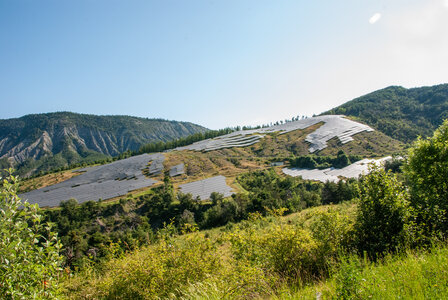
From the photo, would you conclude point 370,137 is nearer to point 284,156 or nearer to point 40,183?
point 284,156

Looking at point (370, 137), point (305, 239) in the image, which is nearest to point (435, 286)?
point (305, 239)

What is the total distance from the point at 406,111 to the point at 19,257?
177m

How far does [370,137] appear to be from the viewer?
94312 mm

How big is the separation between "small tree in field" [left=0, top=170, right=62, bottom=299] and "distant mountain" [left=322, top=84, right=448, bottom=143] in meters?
127

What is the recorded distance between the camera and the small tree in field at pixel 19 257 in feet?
12.1

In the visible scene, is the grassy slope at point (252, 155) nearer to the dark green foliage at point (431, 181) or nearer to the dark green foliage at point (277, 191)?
the dark green foliage at point (277, 191)

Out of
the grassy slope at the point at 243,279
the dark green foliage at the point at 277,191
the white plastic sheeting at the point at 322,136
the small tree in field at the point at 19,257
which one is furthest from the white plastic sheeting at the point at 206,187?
the small tree in field at the point at 19,257

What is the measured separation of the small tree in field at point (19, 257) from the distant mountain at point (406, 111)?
5019 inches

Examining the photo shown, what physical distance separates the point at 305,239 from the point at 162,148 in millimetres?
122821

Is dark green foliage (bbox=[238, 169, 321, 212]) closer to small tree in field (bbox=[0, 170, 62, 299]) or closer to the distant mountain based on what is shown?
small tree in field (bbox=[0, 170, 62, 299])

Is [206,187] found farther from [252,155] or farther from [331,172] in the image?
[252,155]

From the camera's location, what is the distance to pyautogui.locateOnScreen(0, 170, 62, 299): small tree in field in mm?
→ 3695

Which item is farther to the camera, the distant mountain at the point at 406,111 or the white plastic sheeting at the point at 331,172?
the distant mountain at the point at 406,111

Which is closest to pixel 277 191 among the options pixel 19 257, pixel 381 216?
pixel 381 216
